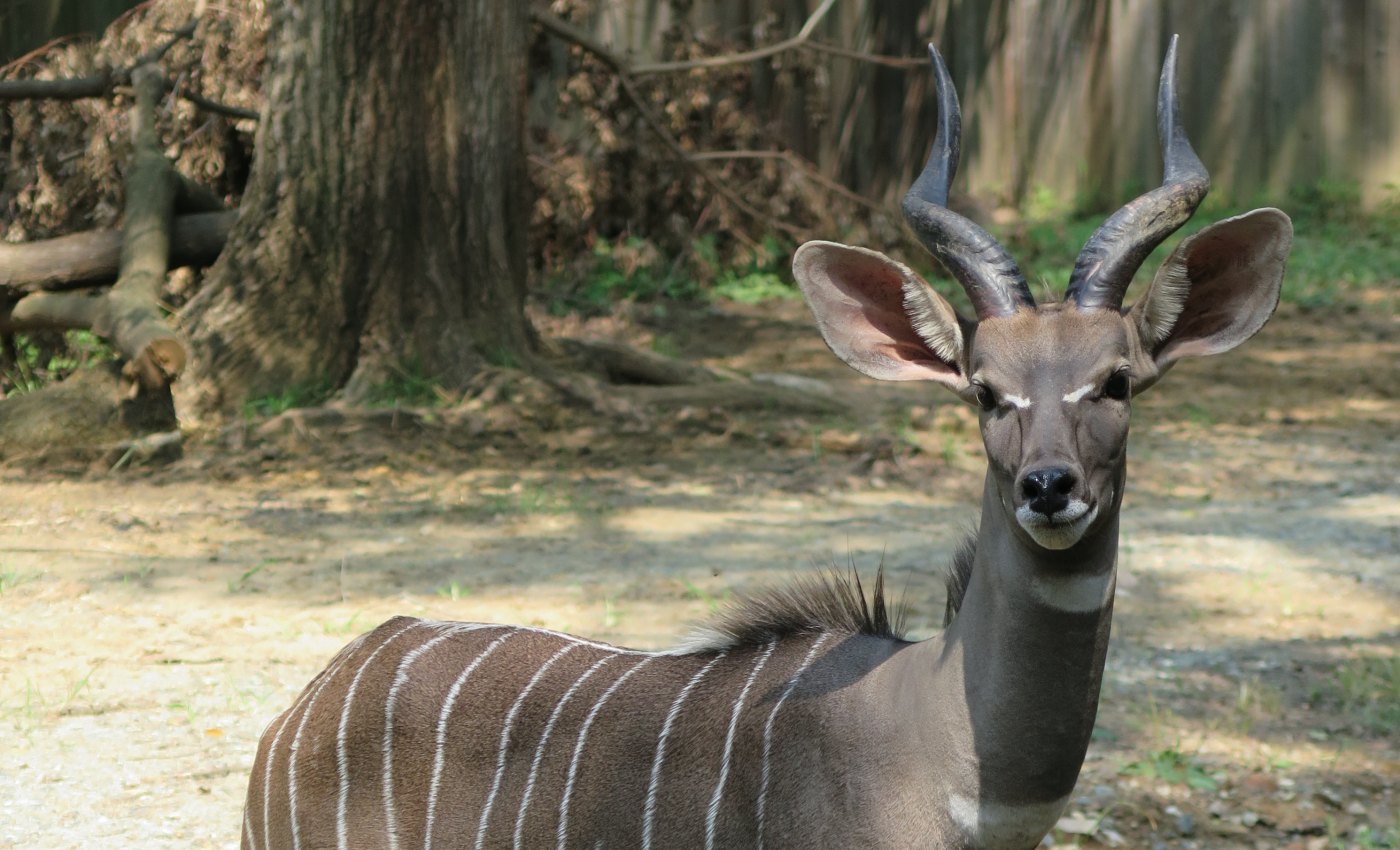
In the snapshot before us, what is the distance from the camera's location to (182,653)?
431 cm

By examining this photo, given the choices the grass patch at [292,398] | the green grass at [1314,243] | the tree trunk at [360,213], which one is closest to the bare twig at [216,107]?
the tree trunk at [360,213]

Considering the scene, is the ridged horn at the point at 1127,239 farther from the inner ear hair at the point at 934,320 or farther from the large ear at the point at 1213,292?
the inner ear hair at the point at 934,320

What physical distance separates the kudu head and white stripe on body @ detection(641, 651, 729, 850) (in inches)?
25.0

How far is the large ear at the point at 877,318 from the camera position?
237 centimetres

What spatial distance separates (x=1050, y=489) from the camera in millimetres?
2000

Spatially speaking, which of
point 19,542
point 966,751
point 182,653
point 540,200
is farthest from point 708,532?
point 540,200

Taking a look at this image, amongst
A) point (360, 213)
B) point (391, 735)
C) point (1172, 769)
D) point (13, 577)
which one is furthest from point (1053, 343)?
point (360, 213)

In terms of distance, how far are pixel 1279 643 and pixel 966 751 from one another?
2661mm

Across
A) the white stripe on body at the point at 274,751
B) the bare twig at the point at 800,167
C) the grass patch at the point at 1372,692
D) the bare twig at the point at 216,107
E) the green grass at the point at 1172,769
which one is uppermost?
the bare twig at the point at 216,107

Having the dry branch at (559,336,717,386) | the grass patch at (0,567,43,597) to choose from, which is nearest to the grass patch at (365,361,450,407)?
the dry branch at (559,336,717,386)

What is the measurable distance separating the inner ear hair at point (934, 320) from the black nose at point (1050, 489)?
0.39 meters

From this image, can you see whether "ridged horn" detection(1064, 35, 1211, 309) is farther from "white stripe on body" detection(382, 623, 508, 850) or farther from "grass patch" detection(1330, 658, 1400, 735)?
"grass patch" detection(1330, 658, 1400, 735)

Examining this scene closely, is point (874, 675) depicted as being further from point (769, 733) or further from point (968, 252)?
point (968, 252)

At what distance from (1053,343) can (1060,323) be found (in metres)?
0.04
